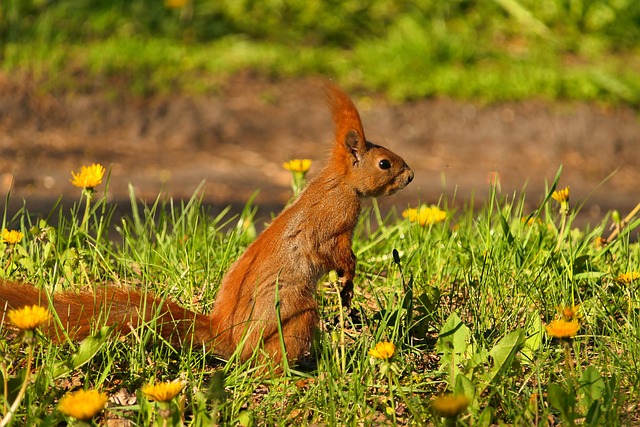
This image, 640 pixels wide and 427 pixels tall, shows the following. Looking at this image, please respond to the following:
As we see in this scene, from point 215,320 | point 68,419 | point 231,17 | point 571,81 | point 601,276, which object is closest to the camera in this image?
point 68,419

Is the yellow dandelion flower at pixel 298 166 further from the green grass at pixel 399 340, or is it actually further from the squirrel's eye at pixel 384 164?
the squirrel's eye at pixel 384 164

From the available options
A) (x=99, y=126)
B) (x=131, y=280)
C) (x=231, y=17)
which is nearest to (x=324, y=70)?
(x=231, y=17)

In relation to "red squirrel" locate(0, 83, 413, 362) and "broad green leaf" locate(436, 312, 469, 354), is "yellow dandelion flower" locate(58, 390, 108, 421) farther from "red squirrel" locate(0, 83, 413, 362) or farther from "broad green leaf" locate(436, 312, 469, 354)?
"broad green leaf" locate(436, 312, 469, 354)

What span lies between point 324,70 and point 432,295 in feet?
16.2

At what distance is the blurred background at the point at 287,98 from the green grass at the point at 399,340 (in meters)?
2.27

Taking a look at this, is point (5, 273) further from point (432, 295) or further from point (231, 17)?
point (231, 17)

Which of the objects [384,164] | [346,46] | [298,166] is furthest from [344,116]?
[346,46]

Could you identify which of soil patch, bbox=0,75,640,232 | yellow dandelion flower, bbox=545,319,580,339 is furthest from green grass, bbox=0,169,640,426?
soil patch, bbox=0,75,640,232

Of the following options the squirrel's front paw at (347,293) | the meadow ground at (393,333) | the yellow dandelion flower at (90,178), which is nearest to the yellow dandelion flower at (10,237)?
the meadow ground at (393,333)

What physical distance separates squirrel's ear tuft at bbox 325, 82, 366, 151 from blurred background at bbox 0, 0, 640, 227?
262 centimetres

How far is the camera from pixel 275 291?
2.83m

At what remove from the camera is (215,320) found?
288 cm

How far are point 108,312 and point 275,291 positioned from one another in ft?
1.53

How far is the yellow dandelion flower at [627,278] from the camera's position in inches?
122
